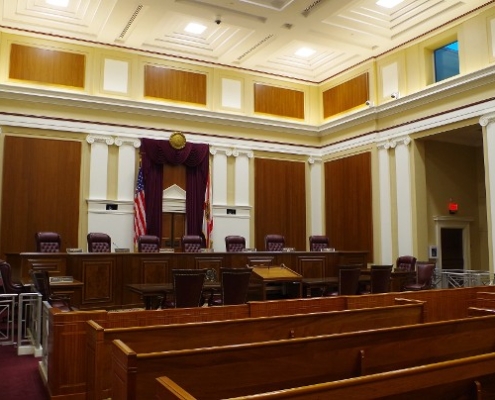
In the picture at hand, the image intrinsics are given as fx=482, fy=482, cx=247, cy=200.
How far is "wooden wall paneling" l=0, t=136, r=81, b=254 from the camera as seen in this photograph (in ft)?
32.4

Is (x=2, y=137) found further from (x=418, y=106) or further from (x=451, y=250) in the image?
(x=451, y=250)

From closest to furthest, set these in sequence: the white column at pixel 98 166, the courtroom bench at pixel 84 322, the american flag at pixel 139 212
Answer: the courtroom bench at pixel 84 322
the white column at pixel 98 166
the american flag at pixel 139 212

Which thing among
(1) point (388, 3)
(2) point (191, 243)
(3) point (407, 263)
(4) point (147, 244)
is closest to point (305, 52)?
(1) point (388, 3)

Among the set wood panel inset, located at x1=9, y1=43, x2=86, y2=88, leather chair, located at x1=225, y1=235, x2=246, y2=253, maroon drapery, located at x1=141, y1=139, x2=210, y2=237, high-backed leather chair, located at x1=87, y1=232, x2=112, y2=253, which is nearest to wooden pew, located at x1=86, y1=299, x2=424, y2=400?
high-backed leather chair, located at x1=87, y1=232, x2=112, y2=253

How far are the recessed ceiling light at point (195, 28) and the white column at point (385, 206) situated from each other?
4.87 metres

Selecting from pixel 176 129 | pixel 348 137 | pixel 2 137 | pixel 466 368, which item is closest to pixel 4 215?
pixel 2 137

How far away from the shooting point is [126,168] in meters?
11.0

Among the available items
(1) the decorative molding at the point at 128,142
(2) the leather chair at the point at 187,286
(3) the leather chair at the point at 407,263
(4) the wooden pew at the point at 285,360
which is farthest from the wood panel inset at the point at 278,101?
(4) the wooden pew at the point at 285,360

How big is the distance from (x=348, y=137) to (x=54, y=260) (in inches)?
302

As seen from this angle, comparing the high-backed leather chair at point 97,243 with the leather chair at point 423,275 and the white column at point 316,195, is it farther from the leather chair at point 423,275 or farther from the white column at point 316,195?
the white column at point 316,195

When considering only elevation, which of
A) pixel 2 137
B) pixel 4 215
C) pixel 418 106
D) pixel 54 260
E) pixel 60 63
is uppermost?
pixel 60 63

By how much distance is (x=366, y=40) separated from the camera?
35.3 feet

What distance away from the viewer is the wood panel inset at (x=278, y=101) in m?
12.8

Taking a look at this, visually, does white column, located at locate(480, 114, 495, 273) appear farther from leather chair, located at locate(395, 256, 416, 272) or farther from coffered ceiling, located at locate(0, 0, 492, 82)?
coffered ceiling, located at locate(0, 0, 492, 82)
